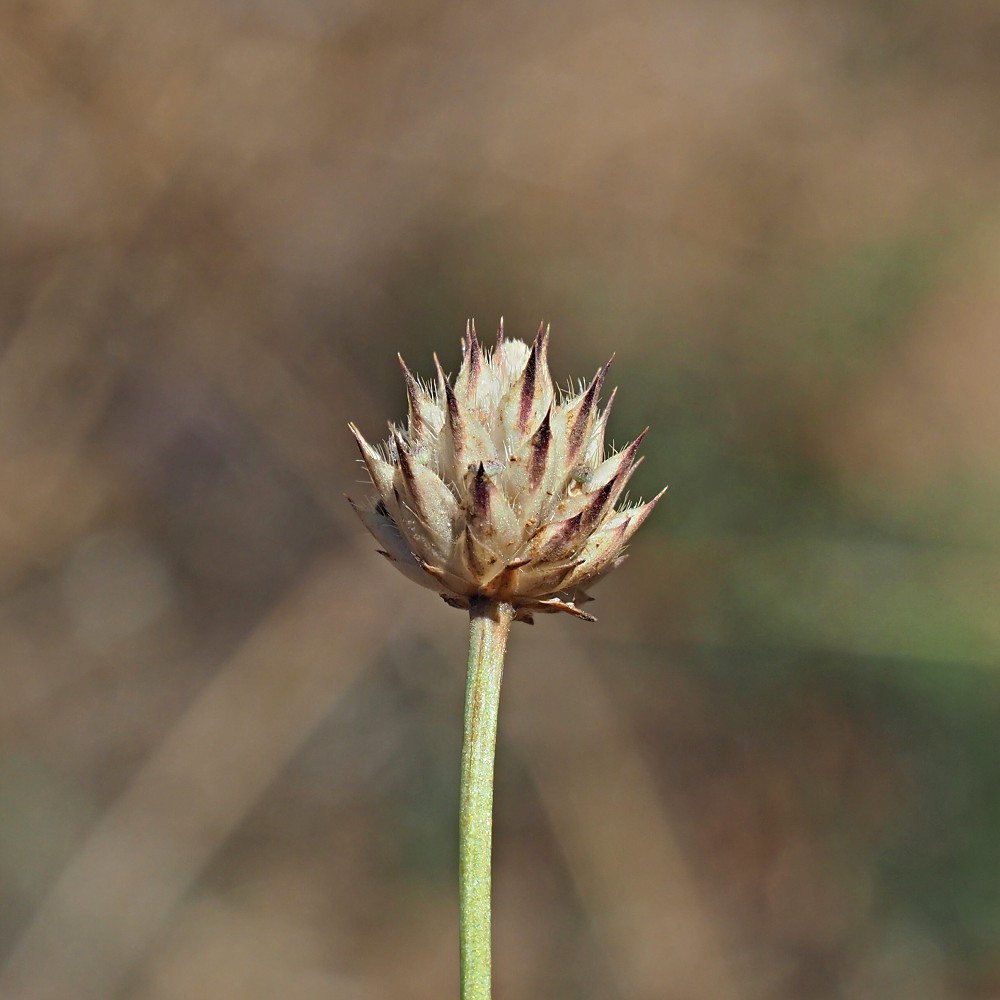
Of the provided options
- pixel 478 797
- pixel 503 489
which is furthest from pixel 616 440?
pixel 478 797

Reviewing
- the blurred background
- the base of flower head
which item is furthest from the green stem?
the blurred background

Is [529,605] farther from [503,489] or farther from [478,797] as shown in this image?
[478,797]

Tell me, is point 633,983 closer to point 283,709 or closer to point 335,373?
point 283,709

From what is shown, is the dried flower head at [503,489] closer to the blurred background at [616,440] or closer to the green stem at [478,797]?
the green stem at [478,797]

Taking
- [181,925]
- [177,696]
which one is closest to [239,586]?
[177,696]

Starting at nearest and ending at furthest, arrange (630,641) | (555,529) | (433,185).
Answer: (555,529), (630,641), (433,185)

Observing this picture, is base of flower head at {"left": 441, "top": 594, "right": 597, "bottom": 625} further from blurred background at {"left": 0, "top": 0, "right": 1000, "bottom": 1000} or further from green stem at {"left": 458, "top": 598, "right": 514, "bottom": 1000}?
blurred background at {"left": 0, "top": 0, "right": 1000, "bottom": 1000}

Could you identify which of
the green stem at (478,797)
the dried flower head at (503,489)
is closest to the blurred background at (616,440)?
the dried flower head at (503,489)
